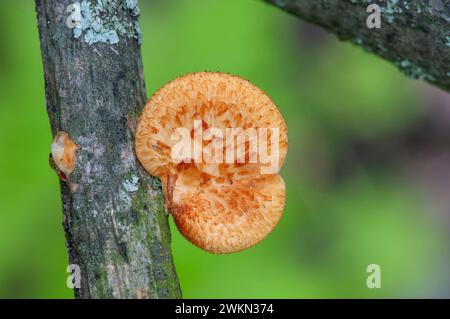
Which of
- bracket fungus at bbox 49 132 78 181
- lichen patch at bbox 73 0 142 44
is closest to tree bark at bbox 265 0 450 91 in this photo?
lichen patch at bbox 73 0 142 44

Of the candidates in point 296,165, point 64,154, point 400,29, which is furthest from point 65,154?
point 296,165

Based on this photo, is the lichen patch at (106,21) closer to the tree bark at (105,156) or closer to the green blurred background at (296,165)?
the tree bark at (105,156)

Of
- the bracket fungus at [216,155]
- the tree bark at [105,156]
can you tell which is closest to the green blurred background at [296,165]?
the bracket fungus at [216,155]

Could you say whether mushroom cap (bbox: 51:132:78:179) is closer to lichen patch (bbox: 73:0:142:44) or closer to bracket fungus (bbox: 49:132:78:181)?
bracket fungus (bbox: 49:132:78:181)

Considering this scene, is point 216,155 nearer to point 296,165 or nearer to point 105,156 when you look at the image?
point 105,156

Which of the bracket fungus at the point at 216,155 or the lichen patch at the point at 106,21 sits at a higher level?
the lichen patch at the point at 106,21
